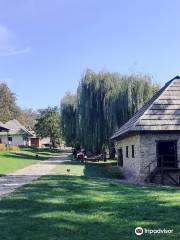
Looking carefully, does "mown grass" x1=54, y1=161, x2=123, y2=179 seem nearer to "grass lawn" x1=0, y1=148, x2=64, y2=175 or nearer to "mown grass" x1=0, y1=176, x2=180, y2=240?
"grass lawn" x1=0, y1=148, x2=64, y2=175

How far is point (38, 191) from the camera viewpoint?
1345cm

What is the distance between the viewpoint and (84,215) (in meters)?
9.16

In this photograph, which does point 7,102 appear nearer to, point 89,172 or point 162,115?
point 89,172

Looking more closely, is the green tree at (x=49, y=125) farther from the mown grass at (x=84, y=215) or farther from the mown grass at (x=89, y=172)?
the mown grass at (x=84, y=215)

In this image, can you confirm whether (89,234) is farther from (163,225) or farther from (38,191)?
(38,191)

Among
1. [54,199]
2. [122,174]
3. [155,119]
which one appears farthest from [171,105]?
[54,199]

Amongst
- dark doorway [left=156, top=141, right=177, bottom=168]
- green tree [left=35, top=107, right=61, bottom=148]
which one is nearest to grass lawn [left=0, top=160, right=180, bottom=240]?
dark doorway [left=156, top=141, right=177, bottom=168]

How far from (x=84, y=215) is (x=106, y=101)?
96.5 feet

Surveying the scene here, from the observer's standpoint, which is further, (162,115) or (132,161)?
(132,161)

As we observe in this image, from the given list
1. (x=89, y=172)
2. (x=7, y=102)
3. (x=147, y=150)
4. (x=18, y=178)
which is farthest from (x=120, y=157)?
(x=7, y=102)

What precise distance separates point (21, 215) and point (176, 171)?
12590 millimetres

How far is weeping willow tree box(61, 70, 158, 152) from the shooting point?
124 feet

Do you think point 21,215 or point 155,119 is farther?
point 155,119

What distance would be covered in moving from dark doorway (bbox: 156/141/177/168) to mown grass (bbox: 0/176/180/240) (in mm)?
7983
